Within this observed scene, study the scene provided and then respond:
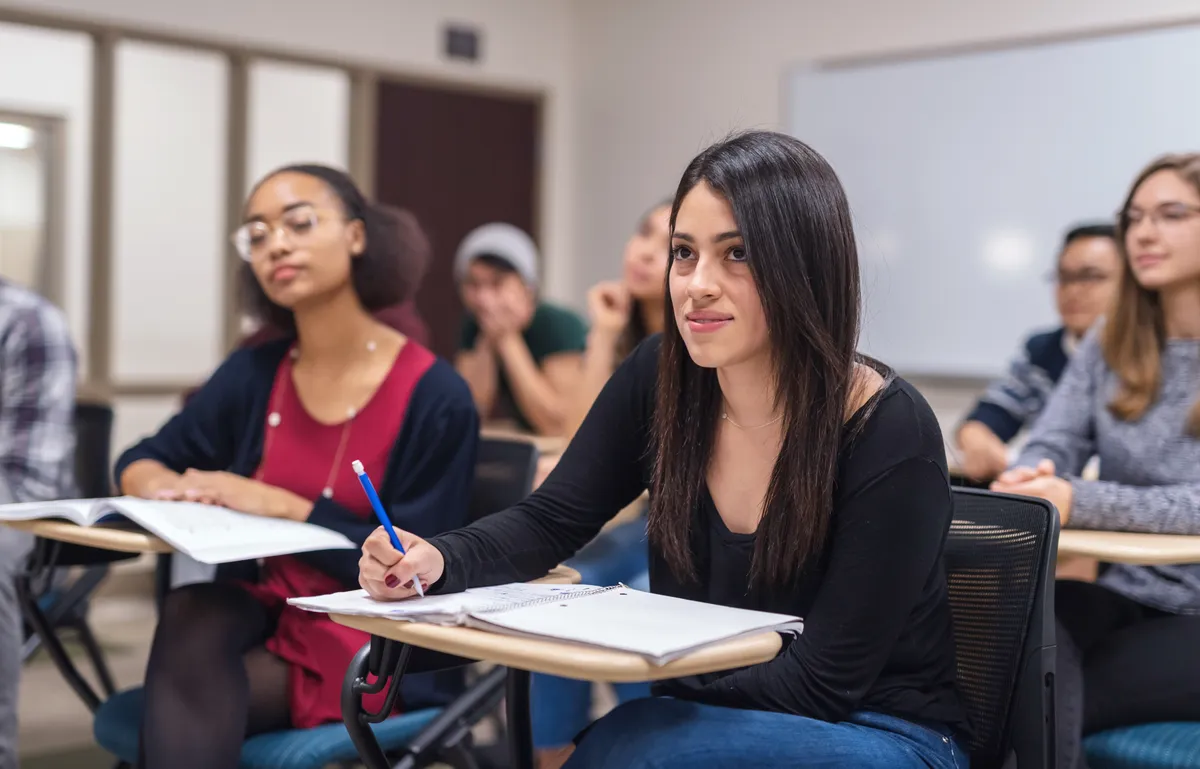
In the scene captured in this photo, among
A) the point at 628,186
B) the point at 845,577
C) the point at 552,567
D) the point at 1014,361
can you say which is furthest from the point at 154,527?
the point at 628,186

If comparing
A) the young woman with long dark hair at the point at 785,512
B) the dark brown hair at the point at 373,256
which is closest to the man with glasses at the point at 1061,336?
the dark brown hair at the point at 373,256

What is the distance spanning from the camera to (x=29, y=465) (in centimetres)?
241

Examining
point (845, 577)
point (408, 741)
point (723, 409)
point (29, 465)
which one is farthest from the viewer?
point (29, 465)

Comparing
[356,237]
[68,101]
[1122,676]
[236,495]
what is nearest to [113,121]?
[68,101]

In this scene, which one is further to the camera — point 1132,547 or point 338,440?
point 338,440

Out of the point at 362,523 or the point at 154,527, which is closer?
the point at 154,527

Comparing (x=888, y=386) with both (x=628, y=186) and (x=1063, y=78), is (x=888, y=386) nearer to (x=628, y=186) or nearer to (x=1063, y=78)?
(x=1063, y=78)

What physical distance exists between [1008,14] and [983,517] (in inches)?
153

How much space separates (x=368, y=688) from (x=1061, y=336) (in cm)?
255

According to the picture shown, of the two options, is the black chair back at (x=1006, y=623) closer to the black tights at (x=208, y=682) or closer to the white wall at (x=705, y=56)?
the black tights at (x=208, y=682)

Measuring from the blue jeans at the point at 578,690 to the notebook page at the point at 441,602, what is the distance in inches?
50.2

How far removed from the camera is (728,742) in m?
1.35

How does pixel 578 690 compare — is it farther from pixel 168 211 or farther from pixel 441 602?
pixel 168 211

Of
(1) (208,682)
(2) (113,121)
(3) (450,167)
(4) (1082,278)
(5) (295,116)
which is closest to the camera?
(1) (208,682)
